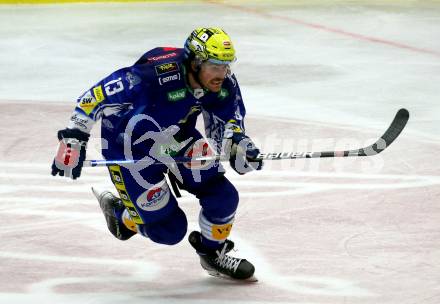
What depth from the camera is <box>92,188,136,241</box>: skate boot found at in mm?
6035

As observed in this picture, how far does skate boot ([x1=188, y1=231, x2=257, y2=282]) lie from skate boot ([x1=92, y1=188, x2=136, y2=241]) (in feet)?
1.45

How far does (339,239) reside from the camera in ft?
20.5

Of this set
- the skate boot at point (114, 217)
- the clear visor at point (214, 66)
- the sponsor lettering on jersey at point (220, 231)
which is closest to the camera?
the clear visor at point (214, 66)

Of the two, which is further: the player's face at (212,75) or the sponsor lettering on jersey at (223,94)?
the sponsor lettering on jersey at (223,94)

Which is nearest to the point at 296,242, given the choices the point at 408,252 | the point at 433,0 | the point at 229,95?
the point at 408,252

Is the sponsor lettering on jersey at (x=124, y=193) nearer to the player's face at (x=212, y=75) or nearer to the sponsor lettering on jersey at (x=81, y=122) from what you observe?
the sponsor lettering on jersey at (x=81, y=122)

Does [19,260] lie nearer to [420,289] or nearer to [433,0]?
[420,289]

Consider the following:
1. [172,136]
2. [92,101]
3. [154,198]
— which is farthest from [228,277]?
[92,101]

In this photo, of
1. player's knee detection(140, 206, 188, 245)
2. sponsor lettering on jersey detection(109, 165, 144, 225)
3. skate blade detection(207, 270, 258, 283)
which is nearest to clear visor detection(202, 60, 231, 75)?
sponsor lettering on jersey detection(109, 165, 144, 225)

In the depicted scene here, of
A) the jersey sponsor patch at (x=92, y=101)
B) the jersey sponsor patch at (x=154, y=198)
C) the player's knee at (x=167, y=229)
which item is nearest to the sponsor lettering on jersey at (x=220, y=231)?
the player's knee at (x=167, y=229)

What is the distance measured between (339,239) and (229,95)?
4.08ft

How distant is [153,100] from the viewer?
5.45 m

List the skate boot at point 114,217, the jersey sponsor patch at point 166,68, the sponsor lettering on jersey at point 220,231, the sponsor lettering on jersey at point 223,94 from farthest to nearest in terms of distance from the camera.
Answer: the skate boot at point 114,217 → the sponsor lettering on jersey at point 220,231 → the sponsor lettering on jersey at point 223,94 → the jersey sponsor patch at point 166,68

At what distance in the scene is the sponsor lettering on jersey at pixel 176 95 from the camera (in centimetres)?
545
